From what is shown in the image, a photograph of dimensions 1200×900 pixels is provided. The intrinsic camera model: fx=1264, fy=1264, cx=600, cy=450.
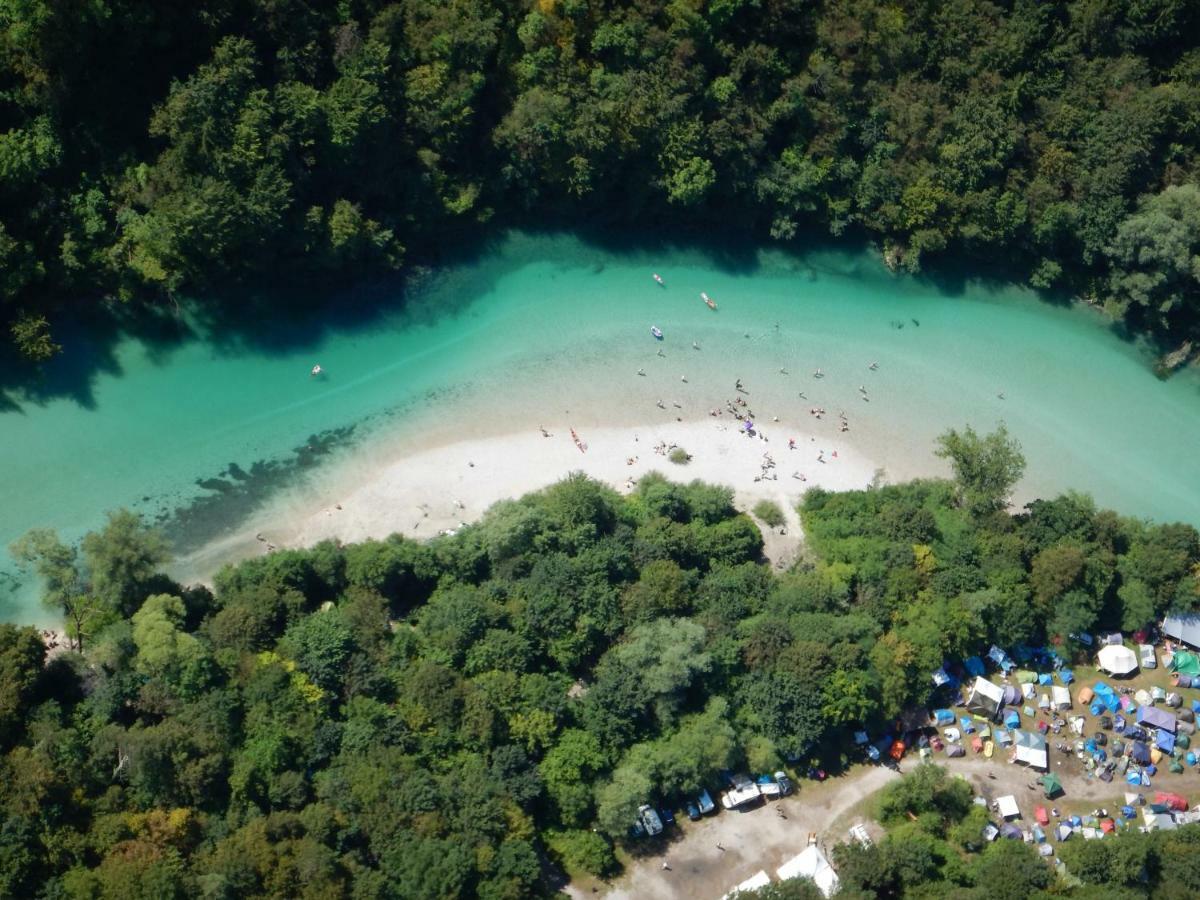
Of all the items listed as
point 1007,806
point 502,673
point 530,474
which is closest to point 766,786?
point 1007,806

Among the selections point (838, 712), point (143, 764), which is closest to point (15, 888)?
point (143, 764)

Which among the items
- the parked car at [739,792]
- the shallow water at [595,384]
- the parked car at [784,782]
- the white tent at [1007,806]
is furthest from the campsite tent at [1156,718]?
the parked car at [739,792]

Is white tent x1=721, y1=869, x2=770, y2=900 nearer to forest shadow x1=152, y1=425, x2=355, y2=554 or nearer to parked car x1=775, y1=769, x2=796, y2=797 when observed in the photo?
parked car x1=775, y1=769, x2=796, y2=797

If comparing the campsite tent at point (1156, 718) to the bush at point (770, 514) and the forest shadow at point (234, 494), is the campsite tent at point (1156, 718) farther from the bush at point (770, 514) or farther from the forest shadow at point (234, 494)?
the forest shadow at point (234, 494)

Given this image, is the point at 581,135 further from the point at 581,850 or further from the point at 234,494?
the point at 581,850

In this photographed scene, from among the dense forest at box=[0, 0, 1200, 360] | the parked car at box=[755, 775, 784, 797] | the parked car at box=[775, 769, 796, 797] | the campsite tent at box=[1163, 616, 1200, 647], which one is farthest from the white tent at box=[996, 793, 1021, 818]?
the dense forest at box=[0, 0, 1200, 360]

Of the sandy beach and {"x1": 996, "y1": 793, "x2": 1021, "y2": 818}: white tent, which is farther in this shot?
the sandy beach

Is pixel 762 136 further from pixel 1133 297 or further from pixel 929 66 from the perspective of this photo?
pixel 1133 297
